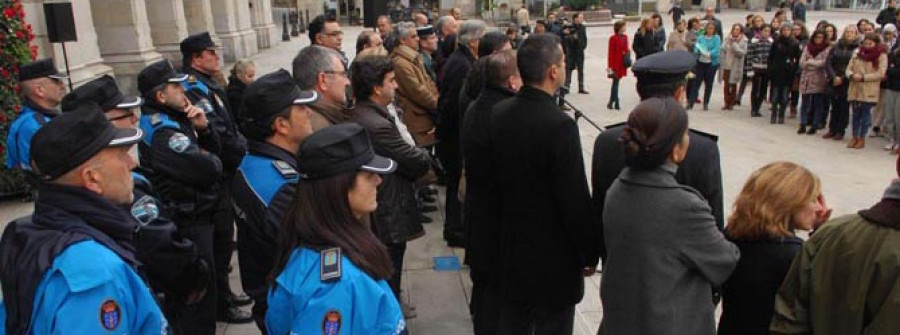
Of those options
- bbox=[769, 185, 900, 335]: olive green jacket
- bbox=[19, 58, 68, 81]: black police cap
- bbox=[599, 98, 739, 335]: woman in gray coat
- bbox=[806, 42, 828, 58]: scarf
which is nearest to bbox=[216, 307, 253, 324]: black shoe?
bbox=[19, 58, 68, 81]: black police cap

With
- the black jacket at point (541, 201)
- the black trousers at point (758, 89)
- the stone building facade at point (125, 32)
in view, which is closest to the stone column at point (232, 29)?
the stone building facade at point (125, 32)

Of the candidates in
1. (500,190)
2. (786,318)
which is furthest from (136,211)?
(786,318)

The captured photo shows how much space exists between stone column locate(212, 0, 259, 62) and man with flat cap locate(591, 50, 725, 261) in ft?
67.2

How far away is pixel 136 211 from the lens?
3.05m

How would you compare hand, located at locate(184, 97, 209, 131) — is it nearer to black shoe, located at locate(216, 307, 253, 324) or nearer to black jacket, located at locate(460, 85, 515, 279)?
black shoe, located at locate(216, 307, 253, 324)

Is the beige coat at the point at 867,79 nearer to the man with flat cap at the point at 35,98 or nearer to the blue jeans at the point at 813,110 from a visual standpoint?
the blue jeans at the point at 813,110

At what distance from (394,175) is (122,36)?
36.5 feet

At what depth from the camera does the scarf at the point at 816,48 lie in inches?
444

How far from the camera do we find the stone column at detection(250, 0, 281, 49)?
2734 cm

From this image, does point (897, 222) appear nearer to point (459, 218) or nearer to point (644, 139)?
point (644, 139)

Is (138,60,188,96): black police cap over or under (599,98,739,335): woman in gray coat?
over

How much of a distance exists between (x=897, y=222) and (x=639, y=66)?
1.32 metres

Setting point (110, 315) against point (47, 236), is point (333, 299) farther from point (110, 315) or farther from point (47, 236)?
point (47, 236)

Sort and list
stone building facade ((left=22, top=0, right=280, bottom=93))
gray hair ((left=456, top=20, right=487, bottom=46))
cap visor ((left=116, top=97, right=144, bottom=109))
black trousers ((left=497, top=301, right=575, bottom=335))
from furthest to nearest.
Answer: stone building facade ((left=22, top=0, right=280, bottom=93)) → gray hair ((left=456, top=20, right=487, bottom=46)) → cap visor ((left=116, top=97, right=144, bottom=109)) → black trousers ((left=497, top=301, right=575, bottom=335))
